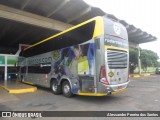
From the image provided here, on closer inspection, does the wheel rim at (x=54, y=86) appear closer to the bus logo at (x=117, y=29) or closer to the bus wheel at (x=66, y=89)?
the bus wheel at (x=66, y=89)

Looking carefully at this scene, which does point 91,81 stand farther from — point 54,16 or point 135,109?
point 54,16

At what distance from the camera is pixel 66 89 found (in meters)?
9.19

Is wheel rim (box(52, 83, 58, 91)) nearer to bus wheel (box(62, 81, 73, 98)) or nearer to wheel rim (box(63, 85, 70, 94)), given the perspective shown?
bus wheel (box(62, 81, 73, 98))

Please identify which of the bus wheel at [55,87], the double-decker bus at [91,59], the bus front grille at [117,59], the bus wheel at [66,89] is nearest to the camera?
the double-decker bus at [91,59]

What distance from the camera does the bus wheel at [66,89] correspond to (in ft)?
29.2

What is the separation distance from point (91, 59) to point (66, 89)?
268cm

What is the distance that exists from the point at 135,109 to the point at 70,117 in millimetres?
2578

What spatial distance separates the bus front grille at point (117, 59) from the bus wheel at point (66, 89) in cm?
272

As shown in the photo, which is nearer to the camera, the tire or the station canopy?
the tire

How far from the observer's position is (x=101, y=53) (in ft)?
23.5

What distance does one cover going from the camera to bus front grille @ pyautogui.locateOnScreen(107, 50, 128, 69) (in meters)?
7.43

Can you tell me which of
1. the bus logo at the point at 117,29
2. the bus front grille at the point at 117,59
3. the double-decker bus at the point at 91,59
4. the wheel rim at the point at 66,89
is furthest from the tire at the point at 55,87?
the bus logo at the point at 117,29

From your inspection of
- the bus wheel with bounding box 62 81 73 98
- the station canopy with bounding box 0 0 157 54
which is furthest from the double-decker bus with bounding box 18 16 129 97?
the station canopy with bounding box 0 0 157 54

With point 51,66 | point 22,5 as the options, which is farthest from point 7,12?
point 51,66
